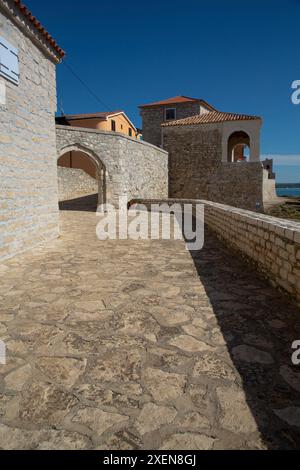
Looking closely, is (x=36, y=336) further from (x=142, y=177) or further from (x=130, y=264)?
(x=142, y=177)

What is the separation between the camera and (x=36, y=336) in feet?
9.32

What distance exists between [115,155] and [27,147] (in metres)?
8.78

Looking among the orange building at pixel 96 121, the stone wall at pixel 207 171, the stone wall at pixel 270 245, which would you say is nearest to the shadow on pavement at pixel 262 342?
the stone wall at pixel 270 245

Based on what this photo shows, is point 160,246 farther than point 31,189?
Yes

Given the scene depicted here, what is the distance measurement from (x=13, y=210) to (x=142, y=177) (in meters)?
12.9

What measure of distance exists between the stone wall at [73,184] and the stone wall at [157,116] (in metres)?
9.61

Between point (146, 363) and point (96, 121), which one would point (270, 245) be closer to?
point (146, 363)

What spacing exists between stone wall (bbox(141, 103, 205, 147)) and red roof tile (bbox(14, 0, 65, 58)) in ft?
73.8

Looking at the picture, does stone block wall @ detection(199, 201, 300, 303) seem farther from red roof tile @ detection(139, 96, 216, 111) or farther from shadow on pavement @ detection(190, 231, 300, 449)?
red roof tile @ detection(139, 96, 216, 111)

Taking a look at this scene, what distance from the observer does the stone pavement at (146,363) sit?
173 centimetres

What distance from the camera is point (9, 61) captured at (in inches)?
217

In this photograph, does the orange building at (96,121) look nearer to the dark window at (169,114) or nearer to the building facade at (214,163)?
the dark window at (169,114)
